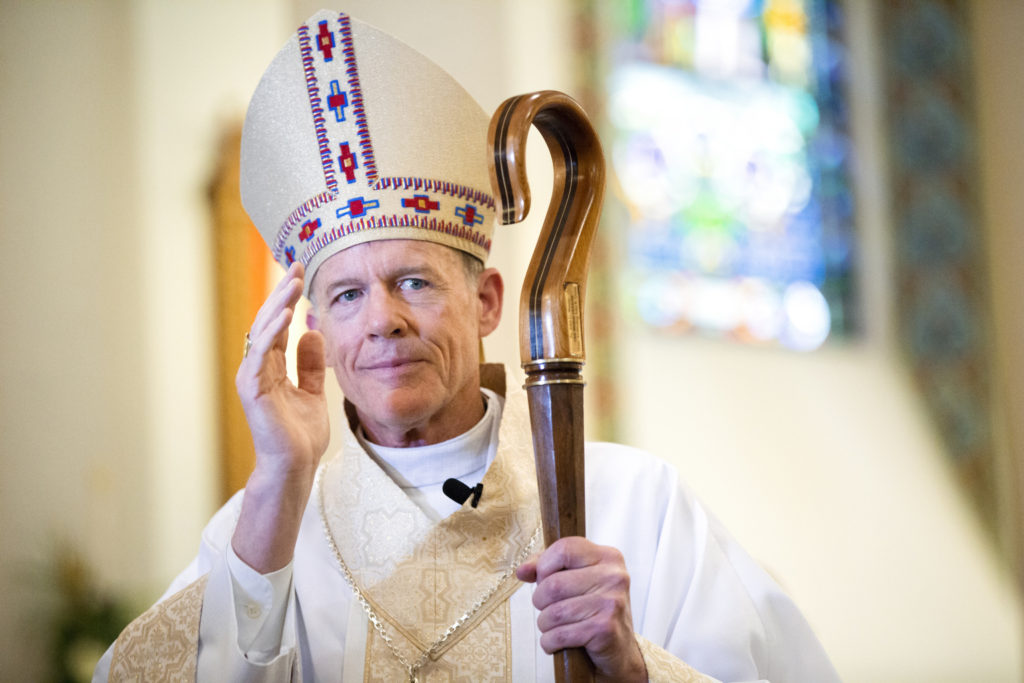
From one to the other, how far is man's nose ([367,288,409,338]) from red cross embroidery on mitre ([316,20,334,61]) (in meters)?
0.56

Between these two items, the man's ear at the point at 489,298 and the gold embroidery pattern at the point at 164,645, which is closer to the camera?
the gold embroidery pattern at the point at 164,645

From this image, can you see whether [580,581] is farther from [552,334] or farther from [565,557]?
[552,334]

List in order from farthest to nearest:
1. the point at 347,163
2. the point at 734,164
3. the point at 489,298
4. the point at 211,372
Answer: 1. the point at 734,164
2. the point at 211,372
3. the point at 489,298
4. the point at 347,163

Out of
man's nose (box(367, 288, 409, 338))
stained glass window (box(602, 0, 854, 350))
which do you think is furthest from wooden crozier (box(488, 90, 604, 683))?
stained glass window (box(602, 0, 854, 350))

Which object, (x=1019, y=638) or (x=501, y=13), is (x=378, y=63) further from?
(x=1019, y=638)

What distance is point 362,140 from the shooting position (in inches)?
97.1

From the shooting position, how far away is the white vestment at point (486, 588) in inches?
87.3

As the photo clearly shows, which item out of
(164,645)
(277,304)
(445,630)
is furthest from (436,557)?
(277,304)

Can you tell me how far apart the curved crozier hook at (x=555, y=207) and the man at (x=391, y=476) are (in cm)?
55

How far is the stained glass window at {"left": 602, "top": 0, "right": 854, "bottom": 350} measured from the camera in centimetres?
683

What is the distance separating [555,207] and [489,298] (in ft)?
2.93

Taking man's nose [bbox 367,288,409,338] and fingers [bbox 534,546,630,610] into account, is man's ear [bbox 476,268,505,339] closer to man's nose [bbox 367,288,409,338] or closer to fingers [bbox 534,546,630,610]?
man's nose [bbox 367,288,409,338]

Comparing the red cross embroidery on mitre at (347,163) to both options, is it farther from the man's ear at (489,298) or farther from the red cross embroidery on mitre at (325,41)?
the man's ear at (489,298)

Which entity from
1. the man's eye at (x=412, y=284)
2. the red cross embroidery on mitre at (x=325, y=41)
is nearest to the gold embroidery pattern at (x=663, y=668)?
the man's eye at (x=412, y=284)
